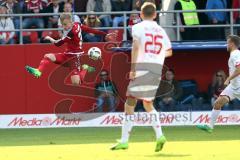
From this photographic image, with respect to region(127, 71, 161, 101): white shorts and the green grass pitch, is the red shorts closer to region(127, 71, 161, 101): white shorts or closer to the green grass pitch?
the green grass pitch

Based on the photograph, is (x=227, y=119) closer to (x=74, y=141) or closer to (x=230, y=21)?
(x=230, y=21)

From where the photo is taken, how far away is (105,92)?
78.6 ft

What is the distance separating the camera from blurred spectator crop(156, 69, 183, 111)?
23.2 meters

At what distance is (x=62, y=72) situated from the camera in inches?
961

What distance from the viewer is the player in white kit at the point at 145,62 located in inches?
528

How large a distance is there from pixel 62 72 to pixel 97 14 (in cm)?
264

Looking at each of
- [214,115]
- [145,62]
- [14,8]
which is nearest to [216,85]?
[214,115]

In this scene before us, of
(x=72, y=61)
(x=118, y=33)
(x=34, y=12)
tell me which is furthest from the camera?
(x=118, y=33)

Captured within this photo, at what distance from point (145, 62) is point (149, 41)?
1.29 feet

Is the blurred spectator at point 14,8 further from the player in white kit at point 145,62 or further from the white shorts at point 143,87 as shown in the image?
the player in white kit at point 145,62

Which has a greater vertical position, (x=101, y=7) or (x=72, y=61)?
(x=101, y=7)

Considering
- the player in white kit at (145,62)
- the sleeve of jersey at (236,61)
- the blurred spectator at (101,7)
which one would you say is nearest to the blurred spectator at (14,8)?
the blurred spectator at (101,7)

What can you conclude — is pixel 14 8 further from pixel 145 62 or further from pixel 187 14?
pixel 145 62

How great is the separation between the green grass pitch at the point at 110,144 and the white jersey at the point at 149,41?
159cm
